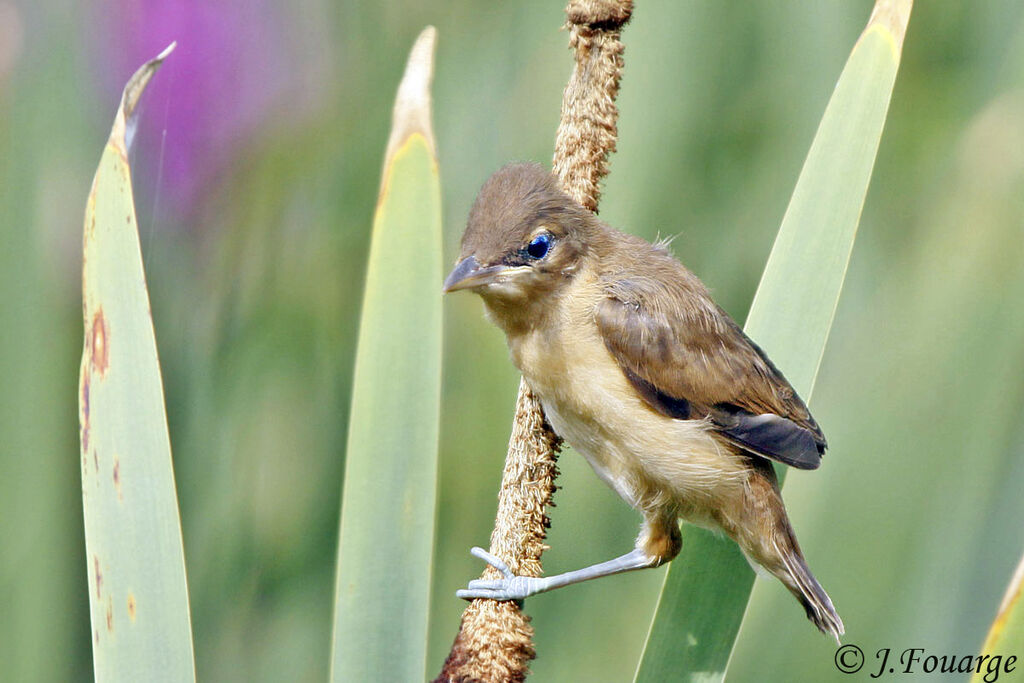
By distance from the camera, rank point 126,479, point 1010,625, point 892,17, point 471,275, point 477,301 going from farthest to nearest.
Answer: point 477,301 < point 471,275 < point 892,17 < point 1010,625 < point 126,479

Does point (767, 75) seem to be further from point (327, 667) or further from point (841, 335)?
point (327, 667)

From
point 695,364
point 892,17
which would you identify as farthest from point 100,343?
point 892,17

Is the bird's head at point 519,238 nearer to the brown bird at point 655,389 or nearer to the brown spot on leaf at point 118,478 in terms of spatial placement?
the brown bird at point 655,389

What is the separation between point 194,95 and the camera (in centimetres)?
203

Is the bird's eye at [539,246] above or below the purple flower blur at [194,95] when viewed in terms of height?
below

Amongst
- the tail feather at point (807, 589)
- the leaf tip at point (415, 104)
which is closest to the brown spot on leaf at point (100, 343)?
the leaf tip at point (415, 104)

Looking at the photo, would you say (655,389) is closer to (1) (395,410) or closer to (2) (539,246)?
(2) (539,246)

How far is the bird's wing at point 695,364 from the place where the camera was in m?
1.86

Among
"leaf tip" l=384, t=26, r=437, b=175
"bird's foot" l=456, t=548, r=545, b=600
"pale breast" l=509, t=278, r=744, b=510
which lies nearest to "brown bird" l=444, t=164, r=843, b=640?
"pale breast" l=509, t=278, r=744, b=510

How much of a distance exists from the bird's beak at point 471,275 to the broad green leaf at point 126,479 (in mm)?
547

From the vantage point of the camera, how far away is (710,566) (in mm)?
1758

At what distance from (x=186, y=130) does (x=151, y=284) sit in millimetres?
358

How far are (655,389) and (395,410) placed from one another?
903 mm

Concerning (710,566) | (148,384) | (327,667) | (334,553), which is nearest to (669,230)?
(710,566)
